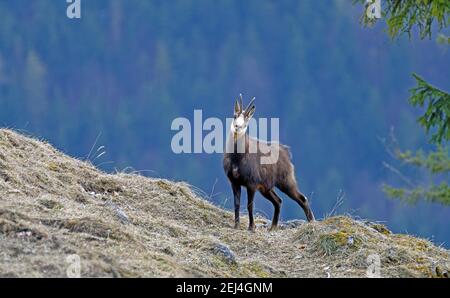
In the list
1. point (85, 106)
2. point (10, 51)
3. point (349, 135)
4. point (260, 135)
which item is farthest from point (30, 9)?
point (260, 135)

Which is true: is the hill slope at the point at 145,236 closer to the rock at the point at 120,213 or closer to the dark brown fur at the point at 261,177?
the rock at the point at 120,213

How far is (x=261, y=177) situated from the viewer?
49.0 feet

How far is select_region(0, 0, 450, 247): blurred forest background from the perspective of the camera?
10181 cm

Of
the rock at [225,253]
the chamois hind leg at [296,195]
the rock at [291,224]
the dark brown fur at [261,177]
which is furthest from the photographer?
the chamois hind leg at [296,195]

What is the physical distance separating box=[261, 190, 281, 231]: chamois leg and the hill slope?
23 centimetres

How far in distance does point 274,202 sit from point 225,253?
4190mm

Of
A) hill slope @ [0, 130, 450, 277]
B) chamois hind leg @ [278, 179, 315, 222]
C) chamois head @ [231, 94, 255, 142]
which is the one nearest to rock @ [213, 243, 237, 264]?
hill slope @ [0, 130, 450, 277]

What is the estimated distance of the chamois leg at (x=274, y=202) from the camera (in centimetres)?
1499

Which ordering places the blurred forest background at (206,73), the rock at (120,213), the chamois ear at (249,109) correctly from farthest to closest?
the blurred forest background at (206,73) < the chamois ear at (249,109) < the rock at (120,213)

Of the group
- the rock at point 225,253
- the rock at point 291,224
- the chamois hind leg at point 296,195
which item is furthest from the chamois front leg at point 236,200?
the rock at point 225,253

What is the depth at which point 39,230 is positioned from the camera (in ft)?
33.4

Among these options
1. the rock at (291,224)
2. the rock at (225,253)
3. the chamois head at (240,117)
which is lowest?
the rock at (291,224)

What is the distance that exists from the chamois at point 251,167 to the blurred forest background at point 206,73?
64.8 metres

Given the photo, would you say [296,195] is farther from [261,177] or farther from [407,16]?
[407,16]
